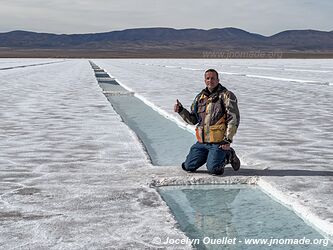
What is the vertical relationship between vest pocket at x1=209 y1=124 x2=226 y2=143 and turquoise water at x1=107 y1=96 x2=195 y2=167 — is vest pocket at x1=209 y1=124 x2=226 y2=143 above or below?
above

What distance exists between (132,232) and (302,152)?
3.09 m

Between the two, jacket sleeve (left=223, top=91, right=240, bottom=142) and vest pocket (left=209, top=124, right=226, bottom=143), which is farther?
vest pocket (left=209, top=124, right=226, bottom=143)

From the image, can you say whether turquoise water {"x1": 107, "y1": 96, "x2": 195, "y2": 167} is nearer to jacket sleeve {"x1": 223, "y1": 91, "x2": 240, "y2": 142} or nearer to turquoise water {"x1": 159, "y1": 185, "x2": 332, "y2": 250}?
jacket sleeve {"x1": 223, "y1": 91, "x2": 240, "y2": 142}

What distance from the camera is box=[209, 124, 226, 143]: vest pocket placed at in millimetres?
4724

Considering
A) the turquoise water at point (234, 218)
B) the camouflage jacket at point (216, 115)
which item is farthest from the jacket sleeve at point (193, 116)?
the turquoise water at point (234, 218)

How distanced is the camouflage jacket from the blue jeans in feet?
0.24

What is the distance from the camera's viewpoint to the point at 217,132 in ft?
15.6

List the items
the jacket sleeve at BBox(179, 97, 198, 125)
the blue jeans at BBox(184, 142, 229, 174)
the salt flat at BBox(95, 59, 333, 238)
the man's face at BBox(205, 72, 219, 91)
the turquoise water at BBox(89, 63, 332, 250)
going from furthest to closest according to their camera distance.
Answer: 1. the jacket sleeve at BBox(179, 97, 198, 125)
2. the blue jeans at BBox(184, 142, 229, 174)
3. the man's face at BBox(205, 72, 219, 91)
4. the salt flat at BBox(95, 59, 333, 238)
5. the turquoise water at BBox(89, 63, 332, 250)

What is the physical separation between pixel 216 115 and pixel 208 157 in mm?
378

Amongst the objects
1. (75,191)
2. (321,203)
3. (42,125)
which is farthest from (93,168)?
(42,125)

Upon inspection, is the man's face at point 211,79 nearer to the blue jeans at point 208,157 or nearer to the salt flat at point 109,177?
the blue jeans at point 208,157

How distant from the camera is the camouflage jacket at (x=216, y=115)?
4590mm

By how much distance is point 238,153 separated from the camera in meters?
5.75

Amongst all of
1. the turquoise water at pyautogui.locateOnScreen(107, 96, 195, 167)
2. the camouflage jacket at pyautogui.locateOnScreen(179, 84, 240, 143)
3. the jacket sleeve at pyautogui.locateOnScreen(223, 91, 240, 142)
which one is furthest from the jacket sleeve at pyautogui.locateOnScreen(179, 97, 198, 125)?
the turquoise water at pyautogui.locateOnScreen(107, 96, 195, 167)
